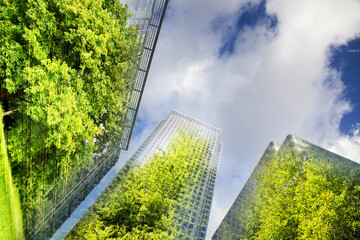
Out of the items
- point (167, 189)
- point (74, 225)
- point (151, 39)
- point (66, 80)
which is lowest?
point (74, 225)

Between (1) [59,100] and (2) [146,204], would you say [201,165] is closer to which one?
(2) [146,204]

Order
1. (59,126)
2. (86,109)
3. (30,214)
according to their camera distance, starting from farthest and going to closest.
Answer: (86,109) < (30,214) < (59,126)

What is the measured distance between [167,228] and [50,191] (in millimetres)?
7688

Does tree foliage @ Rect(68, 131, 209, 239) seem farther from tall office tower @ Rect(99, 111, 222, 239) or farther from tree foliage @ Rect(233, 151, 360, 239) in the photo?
tall office tower @ Rect(99, 111, 222, 239)

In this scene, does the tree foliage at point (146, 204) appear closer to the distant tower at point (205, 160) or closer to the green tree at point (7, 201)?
the green tree at point (7, 201)

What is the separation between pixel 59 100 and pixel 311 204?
13449mm

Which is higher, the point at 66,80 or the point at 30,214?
the point at 66,80

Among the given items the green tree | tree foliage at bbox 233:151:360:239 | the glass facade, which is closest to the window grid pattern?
the green tree

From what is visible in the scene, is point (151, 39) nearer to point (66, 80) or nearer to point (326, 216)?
point (66, 80)

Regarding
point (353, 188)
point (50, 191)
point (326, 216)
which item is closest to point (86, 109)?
point (50, 191)

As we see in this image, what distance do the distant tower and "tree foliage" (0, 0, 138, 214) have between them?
25.1 m

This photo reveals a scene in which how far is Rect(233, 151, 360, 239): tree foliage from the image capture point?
872 centimetres

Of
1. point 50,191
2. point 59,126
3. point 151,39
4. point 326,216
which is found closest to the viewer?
point 59,126

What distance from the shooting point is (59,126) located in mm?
6266
